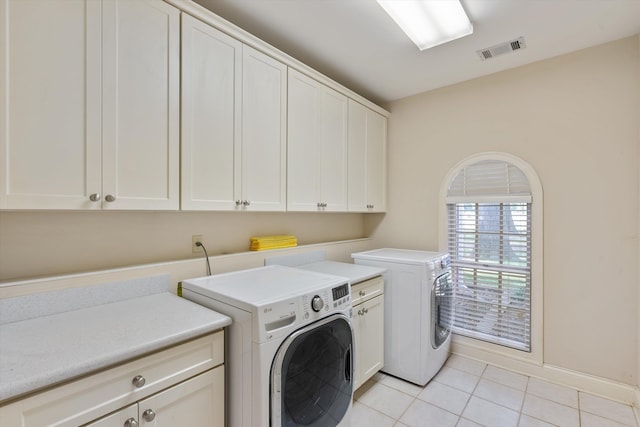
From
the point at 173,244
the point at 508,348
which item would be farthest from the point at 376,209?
the point at 173,244

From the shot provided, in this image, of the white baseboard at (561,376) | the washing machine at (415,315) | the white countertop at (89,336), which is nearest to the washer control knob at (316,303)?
the white countertop at (89,336)

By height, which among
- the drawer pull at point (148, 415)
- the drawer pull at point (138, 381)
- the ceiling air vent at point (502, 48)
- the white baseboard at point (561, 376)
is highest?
the ceiling air vent at point (502, 48)

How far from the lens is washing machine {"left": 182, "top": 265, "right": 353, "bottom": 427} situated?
4.25 ft

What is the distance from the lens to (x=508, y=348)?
2.62 metres

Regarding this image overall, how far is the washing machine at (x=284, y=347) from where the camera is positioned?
1294 millimetres

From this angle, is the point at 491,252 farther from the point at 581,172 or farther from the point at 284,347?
the point at 284,347

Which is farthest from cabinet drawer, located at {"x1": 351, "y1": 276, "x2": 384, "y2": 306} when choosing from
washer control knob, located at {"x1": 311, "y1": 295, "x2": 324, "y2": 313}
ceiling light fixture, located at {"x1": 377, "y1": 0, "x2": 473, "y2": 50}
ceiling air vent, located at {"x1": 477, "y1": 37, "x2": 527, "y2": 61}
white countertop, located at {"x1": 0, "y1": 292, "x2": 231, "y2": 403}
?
ceiling air vent, located at {"x1": 477, "y1": 37, "x2": 527, "y2": 61}

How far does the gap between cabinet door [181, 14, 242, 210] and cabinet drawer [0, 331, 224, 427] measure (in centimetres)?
76

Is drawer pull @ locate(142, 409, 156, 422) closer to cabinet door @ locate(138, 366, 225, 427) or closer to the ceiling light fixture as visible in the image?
cabinet door @ locate(138, 366, 225, 427)

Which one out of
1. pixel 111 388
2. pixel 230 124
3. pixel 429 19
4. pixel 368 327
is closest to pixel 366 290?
pixel 368 327

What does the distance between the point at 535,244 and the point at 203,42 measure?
2841 millimetres

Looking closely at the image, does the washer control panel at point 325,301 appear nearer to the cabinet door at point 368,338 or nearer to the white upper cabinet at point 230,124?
the cabinet door at point 368,338

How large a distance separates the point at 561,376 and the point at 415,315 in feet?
4.18

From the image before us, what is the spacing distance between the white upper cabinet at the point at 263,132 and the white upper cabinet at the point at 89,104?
1.43 ft
